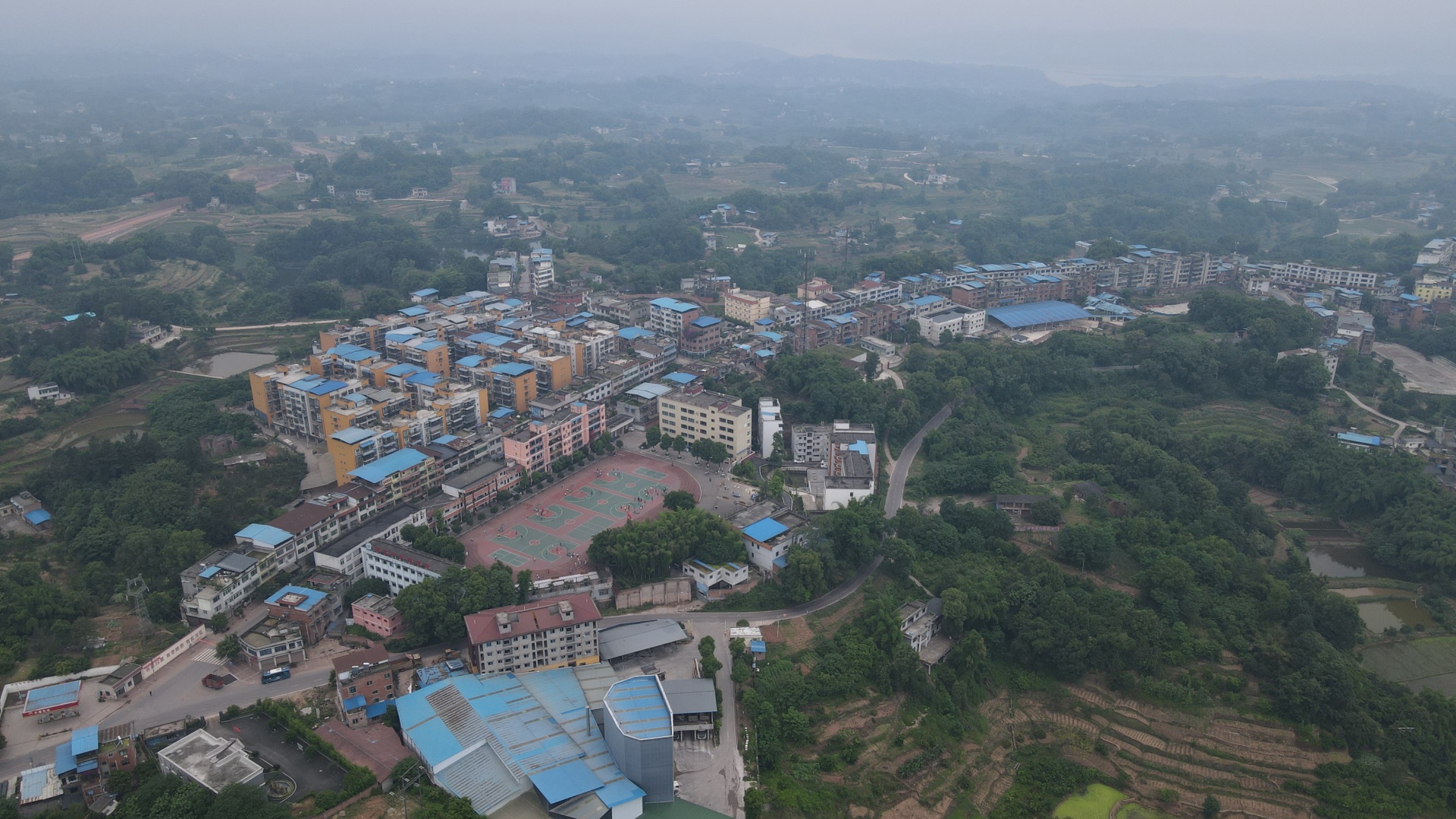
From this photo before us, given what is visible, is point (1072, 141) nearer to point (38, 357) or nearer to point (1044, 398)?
point (1044, 398)

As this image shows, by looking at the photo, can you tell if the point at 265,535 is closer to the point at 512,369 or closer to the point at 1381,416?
the point at 512,369

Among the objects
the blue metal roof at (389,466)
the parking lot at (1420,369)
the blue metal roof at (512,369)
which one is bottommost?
the parking lot at (1420,369)

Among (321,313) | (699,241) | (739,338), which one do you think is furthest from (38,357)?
(699,241)

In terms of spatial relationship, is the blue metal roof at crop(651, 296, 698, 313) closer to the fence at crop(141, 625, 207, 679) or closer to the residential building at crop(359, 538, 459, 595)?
the residential building at crop(359, 538, 459, 595)

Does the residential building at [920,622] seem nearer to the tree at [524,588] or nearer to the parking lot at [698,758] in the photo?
the parking lot at [698,758]

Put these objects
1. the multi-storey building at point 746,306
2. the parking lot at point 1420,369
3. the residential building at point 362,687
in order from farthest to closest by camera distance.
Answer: the multi-storey building at point 746,306, the parking lot at point 1420,369, the residential building at point 362,687

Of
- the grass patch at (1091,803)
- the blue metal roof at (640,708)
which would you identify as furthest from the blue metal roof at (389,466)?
the grass patch at (1091,803)

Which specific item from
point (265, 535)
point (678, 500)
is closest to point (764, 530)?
point (678, 500)
